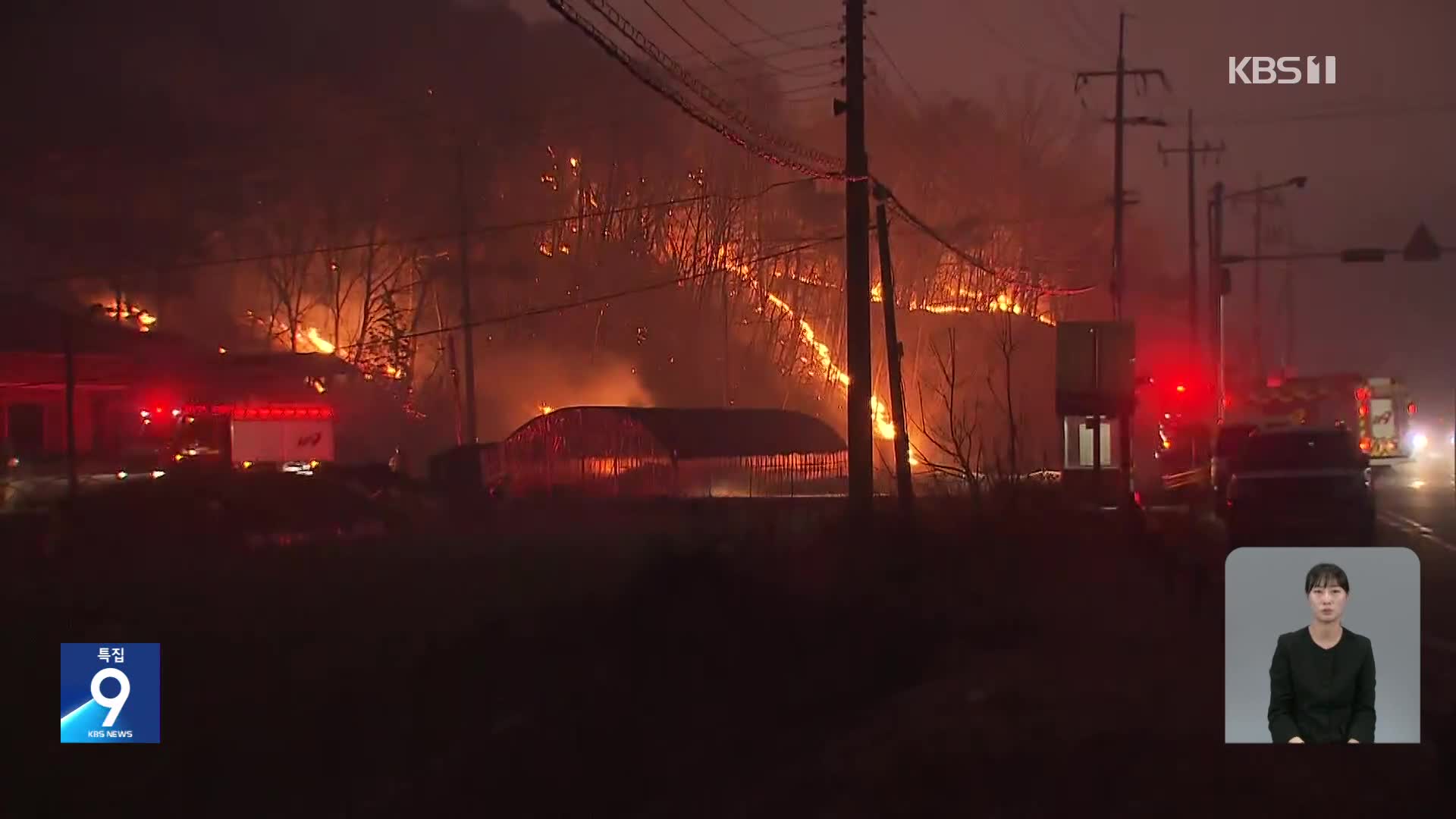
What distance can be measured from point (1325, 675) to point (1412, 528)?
19.8 meters

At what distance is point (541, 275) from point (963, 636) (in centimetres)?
6580

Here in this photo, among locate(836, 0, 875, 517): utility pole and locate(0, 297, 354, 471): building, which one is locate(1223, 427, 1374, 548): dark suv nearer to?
locate(836, 0, 875, 517): utility pole

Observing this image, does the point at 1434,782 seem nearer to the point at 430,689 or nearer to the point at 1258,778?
the point at 1258,778

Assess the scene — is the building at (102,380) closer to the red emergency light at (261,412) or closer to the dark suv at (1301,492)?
the red emergency light at (261,412)

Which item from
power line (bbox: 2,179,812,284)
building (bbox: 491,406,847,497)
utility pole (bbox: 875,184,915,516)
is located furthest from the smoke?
utility pole (bbox: 875,184,915,516)

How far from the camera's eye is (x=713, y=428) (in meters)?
43.0

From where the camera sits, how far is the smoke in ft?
233

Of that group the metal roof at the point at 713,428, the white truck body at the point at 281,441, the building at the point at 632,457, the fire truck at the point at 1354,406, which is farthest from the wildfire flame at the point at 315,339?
the fire truck at the point at 1354,406

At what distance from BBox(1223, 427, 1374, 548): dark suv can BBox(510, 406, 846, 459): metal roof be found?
21350mm

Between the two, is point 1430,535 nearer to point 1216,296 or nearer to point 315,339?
point 1216,296

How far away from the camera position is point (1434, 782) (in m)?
7.19

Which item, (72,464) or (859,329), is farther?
(72,464)

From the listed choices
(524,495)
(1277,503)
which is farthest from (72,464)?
(1277,503)

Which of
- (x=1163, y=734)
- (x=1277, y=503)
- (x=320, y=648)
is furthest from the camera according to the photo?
(x=1277, y=503)
